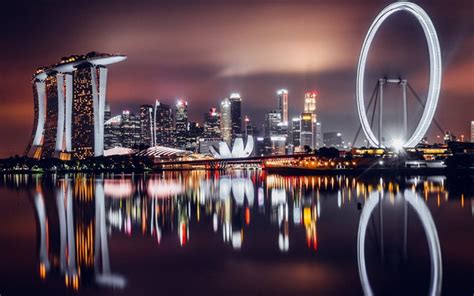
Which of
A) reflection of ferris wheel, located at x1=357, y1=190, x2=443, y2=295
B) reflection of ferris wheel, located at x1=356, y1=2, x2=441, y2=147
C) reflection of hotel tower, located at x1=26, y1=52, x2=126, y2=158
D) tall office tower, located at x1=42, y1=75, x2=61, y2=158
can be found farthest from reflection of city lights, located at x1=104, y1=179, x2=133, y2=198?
tall office tower, located at x1=42, y1=75, x2=61, y2=158

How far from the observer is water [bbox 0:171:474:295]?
517 inches

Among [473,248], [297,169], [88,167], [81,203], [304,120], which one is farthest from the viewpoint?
[304,120]

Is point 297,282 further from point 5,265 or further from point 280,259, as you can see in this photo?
point 5,265

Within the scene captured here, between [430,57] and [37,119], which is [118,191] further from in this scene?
[37,119]

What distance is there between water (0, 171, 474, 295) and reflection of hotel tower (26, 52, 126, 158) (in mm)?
82694

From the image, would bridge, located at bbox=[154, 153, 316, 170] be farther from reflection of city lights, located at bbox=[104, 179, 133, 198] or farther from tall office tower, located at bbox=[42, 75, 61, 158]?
reflection of city lights, located at bbox=[104, 179, 133, 198]

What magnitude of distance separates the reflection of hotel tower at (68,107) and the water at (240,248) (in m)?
82.7

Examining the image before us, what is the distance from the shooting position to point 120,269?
14.9 metres

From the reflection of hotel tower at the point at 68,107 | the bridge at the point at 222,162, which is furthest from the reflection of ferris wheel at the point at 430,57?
the reflection of hotel tower at the point at 68,107

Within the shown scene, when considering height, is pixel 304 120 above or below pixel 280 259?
above

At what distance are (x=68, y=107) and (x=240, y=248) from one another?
10685cm

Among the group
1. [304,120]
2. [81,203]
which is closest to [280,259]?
[81,203]

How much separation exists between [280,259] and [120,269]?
4.79m

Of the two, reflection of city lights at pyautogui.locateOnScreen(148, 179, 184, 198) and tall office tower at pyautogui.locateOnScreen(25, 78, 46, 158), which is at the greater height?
tall office tower at pyautogui.locateOnScreen(25, 78, 46, 158)
